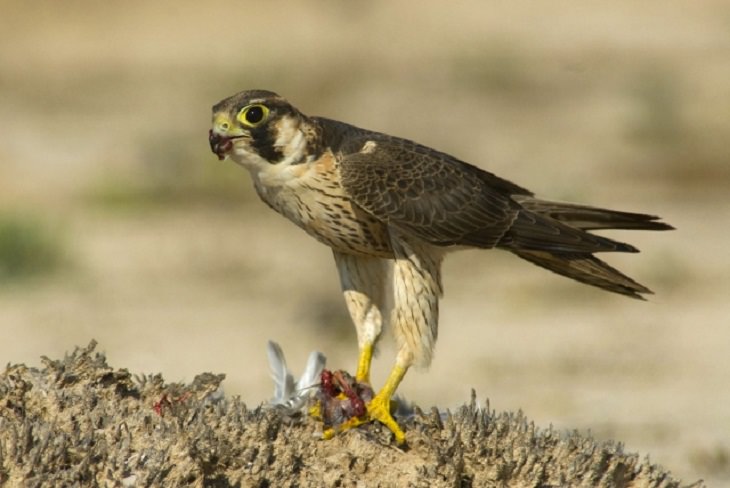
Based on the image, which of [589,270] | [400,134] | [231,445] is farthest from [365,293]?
[400,134]

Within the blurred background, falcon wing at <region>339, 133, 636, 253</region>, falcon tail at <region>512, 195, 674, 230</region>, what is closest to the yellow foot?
falcon wing at <region>339, 133, 636, 253</region>

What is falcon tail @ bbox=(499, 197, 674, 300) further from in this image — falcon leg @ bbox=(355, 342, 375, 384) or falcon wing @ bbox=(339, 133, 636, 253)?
falcon leg @ bbox=(355, 342, 375, 384)

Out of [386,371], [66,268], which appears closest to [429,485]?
[386,371]

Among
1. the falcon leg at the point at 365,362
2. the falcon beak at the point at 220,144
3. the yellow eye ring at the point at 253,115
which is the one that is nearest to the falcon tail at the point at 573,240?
the falcon leg at the point at 365,362

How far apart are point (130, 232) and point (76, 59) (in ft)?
28.5

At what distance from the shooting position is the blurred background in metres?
9.52

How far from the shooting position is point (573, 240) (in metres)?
6.14

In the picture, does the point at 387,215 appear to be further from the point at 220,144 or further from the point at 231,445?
the point at 231,445

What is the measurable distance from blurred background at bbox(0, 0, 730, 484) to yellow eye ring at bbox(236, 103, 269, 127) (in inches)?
59.5

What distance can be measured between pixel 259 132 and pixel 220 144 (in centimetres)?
18

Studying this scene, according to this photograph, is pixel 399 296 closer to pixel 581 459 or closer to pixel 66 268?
pixel 581 459

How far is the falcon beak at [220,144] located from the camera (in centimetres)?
539

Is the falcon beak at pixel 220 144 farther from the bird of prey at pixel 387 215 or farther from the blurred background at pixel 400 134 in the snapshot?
the blurred background at pixel 400 134

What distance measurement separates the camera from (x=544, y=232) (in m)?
6.13
